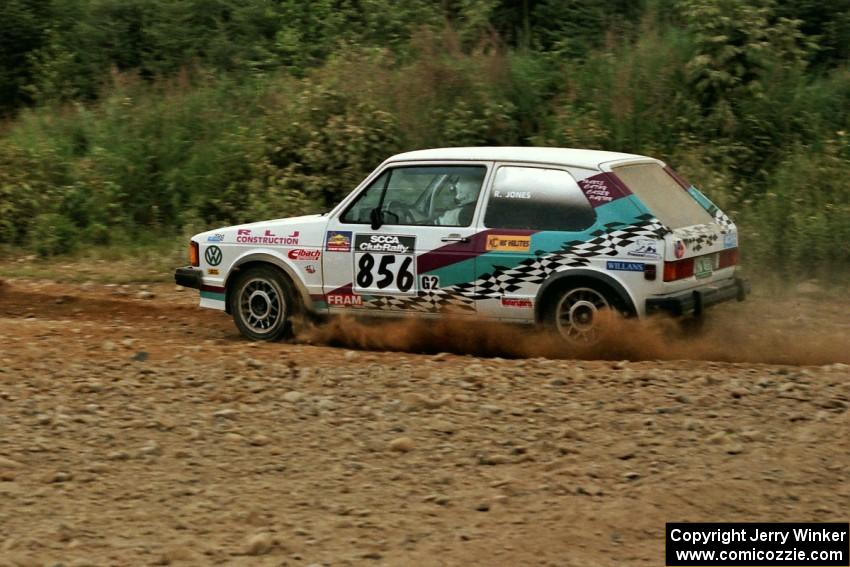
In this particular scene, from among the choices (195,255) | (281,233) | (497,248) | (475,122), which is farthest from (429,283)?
(475,122)

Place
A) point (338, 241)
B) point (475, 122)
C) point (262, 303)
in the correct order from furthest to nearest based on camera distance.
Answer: point (475, 122), point (262, 303), point (338, 241)

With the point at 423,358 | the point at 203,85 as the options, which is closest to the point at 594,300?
the point at 423,358

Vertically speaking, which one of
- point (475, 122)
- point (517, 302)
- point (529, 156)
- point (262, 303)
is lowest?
point (262, 303)

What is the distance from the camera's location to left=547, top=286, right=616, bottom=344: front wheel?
868 centimetres

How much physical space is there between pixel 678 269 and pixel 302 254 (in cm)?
290

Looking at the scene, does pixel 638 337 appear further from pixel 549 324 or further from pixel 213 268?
pixel 213 268

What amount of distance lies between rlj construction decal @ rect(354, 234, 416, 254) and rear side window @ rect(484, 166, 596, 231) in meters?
0.63

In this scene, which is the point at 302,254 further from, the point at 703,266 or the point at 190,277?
the point at 703,266

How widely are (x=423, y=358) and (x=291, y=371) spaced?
45.7 inches

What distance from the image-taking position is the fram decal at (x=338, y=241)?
31.2 feet

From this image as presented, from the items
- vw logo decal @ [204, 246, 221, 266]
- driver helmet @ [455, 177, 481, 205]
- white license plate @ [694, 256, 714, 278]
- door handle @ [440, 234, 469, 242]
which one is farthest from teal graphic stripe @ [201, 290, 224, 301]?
white license plate @ [694, 256, 714, 278]

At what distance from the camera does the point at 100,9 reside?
1942 cm

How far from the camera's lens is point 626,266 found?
8.52 meters

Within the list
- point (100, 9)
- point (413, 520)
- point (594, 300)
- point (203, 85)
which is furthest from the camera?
point (100, 9)
